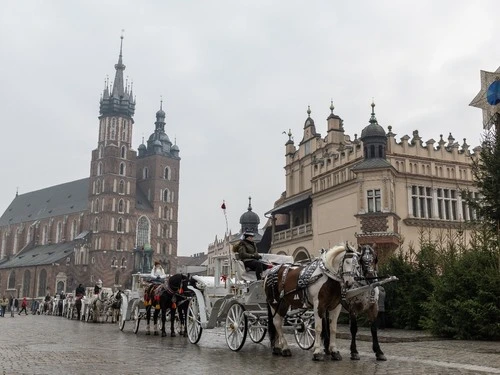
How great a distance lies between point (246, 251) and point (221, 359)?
2.99 m

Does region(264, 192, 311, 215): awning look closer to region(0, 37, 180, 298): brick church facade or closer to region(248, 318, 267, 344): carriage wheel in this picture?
region(248, 318, 267, 344): carriage wheel

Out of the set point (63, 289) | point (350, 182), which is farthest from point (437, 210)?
point (63, 289)

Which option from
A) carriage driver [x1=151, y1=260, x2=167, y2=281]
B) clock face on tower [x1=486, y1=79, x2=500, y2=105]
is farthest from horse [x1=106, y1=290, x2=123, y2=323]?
clock face on tower [x1=486, y1=79, x2=500, y2=105]

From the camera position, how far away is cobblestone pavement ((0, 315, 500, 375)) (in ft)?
28.1

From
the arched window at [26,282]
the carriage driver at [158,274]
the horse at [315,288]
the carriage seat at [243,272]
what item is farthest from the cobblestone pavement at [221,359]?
the arched window at [26,282]

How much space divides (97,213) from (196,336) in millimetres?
96610

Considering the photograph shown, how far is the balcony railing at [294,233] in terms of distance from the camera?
37.3 metres

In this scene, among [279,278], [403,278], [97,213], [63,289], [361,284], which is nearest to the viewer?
[361,284]

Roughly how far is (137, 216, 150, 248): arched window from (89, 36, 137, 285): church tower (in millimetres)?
3710

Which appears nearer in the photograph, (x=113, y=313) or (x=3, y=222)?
(x=113, y=313)

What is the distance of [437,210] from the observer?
33.6 metres

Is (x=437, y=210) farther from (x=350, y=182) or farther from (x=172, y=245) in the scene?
(x=172, y=245)

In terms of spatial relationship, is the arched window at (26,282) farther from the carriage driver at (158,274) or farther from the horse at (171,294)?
the horse at (171,294)

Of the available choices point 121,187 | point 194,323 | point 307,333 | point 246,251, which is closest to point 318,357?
point 307,333
